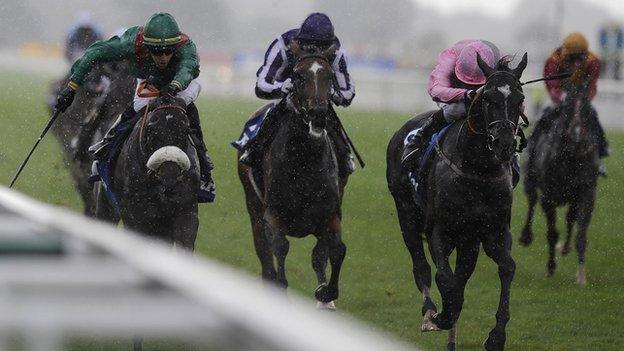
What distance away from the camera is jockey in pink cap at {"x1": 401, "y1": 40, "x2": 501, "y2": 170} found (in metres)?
8.11

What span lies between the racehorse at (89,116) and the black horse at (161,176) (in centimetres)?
145

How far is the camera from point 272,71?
889 centimetres

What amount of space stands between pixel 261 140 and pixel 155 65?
86 centimetres

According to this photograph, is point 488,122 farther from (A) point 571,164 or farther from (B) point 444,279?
(A) point 571,164

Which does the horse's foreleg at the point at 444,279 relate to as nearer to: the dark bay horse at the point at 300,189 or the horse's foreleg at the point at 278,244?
the dark bay horse at the point at 300,189

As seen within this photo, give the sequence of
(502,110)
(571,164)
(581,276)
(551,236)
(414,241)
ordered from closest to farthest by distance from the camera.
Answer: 1. (502,110)
2. (414,241)
3. (581,276)
4. (551,236)
5. (571,164)

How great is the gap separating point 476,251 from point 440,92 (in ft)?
3.12

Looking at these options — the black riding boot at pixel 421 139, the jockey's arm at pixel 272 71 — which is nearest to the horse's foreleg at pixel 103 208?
the jockey's arm at pixel 272 71

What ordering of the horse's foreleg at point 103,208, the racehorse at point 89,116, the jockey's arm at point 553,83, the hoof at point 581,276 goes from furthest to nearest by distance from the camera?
the jockey's arm at point 553,83
the hoof at point 581,276
the racehorse at point 89,116
the horse's foreleg at point 103,208

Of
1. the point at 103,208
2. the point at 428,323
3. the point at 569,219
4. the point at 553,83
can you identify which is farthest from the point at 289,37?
the point at 569,219

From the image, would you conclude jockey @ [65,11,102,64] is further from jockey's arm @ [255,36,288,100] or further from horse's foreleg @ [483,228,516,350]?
horse's foreleg @ [483,228,516,350]

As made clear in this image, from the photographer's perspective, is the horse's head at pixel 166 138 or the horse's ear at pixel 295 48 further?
the horse's ear at pixel 295 48

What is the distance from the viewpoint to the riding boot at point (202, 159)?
8352 mm

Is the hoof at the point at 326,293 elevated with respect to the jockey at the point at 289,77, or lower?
lower
